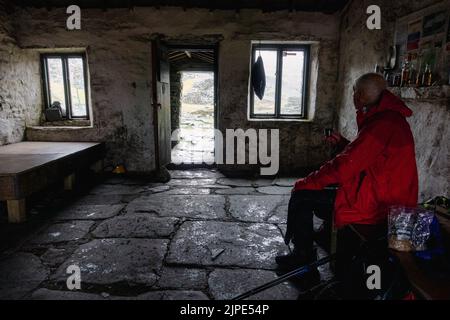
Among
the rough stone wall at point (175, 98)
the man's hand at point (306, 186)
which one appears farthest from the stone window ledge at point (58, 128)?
the man's hand at point (306, 186)

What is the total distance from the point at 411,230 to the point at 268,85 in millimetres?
5589

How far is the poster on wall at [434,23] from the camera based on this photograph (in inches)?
127

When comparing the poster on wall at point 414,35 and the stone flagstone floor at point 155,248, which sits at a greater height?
the poster on wall at point 414,35

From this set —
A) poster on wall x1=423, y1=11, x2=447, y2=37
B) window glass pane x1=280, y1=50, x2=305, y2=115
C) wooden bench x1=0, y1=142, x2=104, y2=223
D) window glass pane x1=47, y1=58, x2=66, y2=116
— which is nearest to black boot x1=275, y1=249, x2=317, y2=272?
poster on wall x1=423, y1=11, x2=447, y2=37

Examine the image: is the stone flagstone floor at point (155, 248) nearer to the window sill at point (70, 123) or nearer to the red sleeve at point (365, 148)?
the red sleeve at point (365, 148)

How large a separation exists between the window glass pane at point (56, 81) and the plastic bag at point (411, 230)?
7307mm

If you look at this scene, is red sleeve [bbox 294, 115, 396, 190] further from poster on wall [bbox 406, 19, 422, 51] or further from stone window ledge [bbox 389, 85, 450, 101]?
poster on wall [bbox 406, 19, 422, 51]

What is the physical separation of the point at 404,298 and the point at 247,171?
5.37m

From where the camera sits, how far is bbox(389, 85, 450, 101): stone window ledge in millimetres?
3080

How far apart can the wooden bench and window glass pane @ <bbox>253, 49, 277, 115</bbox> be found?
11.9 ft

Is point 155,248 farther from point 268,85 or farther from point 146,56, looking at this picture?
point 268,85

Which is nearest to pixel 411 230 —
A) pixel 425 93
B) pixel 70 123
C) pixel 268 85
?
pixel 425 93

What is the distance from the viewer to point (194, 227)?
13.3ft
